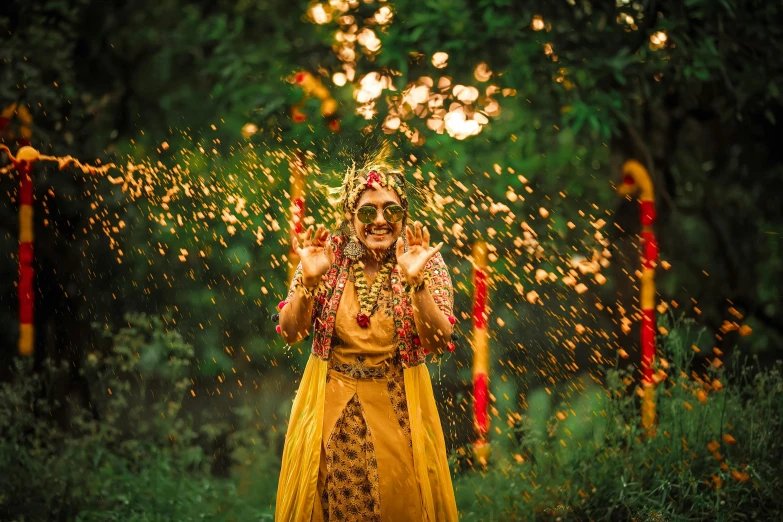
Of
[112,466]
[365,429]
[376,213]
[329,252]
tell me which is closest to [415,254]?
[376,213]

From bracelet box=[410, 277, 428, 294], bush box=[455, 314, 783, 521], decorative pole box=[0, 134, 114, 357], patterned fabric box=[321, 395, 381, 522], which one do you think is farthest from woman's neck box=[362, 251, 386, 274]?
decorative pole box=[0, 134, 114, 357]

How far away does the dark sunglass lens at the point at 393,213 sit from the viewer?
145 inches

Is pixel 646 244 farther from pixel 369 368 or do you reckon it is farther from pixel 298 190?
pixel 369 368

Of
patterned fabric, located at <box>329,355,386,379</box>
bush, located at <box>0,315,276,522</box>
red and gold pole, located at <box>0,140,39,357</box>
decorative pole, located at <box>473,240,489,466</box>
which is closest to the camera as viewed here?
patterned fabric, located at <box>329,355,386,379</box>

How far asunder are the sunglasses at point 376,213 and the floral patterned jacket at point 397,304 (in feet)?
0.73

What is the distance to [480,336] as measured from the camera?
280 inches

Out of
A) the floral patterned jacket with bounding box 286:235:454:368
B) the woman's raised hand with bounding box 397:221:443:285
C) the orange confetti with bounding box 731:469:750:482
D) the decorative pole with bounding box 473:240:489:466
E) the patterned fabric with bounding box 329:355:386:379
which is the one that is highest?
the woman's raised hand with bounding box 397:221:443:285

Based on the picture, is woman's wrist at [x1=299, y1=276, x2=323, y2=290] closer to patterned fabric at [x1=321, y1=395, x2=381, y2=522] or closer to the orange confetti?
patterned fabric at [x1=321, y1=395, x2=381, y2=522]

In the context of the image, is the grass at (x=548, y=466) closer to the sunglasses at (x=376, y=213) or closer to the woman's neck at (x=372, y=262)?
the woman's neck at (x=372, y=262)

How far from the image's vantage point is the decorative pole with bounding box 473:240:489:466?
6.92 m

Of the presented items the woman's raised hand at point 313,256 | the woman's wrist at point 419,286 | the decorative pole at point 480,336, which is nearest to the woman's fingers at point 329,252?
the woman's raised hand at point 313,256

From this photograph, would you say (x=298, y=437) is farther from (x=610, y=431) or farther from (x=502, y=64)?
(x=502, y=64)

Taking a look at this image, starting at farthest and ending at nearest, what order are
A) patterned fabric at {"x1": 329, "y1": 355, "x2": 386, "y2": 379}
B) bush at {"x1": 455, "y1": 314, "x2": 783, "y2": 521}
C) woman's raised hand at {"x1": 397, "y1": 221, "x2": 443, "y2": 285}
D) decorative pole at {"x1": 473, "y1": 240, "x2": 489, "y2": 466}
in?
decorative pole at {"x1": 473, "y1": 240, "x2": 489, "y2": 466} → bush at {"x1": 455, "y1": 314, "x2": 783, "y2": 521} → patterned fabric at {"x1": 329, "y1": 355, "x2": 386, "y2": 379} → woman's raised hand at {"x1": 397, "y1": 221, "x2": 443, "y2": 285}

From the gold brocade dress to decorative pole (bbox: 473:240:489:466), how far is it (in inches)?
125
